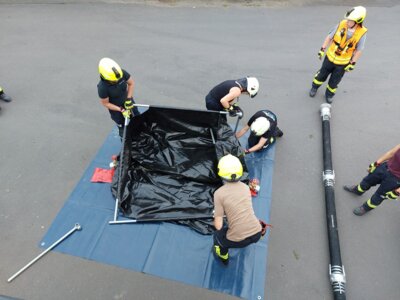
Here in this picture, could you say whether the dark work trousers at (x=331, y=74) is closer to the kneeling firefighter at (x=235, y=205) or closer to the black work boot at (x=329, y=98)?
the black work boot at (x=329, y=98)

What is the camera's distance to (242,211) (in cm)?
252

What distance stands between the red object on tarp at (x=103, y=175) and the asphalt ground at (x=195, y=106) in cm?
32

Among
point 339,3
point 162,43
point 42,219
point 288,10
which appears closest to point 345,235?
point 42,219

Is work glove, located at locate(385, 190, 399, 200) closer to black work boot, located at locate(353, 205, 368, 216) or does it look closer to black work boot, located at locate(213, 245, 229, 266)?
black work boot, located at locate(353, 205, 368, 216)

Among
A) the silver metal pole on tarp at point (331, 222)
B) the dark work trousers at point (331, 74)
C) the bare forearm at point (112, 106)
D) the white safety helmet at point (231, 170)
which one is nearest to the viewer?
the white safety helmet at point (231, 170)

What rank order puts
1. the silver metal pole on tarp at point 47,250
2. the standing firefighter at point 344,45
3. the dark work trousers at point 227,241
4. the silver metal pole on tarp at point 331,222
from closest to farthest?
the dark work trousers at point 227,241
the silver metal pole on tarp at point 331,222
the silver metal pole on tarp at point 47,250
the standing firefighter at point 344,45

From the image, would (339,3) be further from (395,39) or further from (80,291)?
(80,291)

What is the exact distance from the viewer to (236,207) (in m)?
2.49

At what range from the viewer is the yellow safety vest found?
14.1ft

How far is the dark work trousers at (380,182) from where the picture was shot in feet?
10.6

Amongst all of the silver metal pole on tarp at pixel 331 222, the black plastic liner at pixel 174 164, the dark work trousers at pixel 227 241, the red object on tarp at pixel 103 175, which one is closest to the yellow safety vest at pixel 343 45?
the silver metal pole on tarp at pixel 331 222

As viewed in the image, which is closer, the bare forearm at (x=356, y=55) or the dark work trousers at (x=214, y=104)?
the dark work trousers at (x=214, y=104)

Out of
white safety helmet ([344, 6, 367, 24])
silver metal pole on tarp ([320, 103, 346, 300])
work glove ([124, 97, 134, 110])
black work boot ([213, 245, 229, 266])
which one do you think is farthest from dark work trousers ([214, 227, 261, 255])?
white safety helmet ([344, 6, 367, 24])

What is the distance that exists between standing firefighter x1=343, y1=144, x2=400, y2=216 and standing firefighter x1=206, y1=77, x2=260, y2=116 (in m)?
1.81
